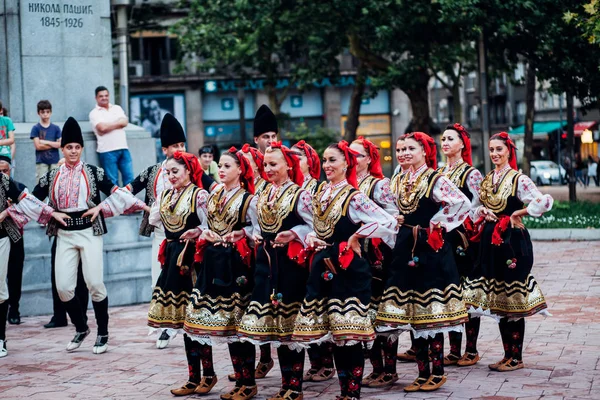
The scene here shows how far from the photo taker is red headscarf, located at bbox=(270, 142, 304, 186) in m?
8.38

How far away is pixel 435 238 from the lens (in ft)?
28.2

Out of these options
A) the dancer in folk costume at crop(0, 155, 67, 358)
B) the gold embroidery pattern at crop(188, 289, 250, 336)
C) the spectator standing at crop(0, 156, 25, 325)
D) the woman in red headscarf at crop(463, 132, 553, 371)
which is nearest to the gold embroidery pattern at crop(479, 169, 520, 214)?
the woman in red headscarf at crop(463, 132, 553, 371)

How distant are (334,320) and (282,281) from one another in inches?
22.7

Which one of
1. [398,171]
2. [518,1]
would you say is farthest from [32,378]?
[518,1]

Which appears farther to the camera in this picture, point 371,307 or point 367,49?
point 367,49

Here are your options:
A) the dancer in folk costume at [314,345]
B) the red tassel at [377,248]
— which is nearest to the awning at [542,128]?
the dancer in folk costume at [314,345]

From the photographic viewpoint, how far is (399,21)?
25281mm

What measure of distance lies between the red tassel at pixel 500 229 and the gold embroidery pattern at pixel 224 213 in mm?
2300

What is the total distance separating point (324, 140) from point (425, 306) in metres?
29.0

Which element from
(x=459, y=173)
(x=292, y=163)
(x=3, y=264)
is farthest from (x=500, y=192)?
(x=3, y=264)

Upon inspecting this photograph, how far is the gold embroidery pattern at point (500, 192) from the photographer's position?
9.42m

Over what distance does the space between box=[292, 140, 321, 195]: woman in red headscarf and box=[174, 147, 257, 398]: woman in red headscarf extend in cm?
47

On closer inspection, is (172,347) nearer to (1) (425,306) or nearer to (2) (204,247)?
(2) (204,247)

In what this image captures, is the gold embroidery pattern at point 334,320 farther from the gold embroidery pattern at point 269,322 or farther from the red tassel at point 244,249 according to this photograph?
the red tassel at point 244,249
